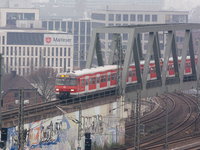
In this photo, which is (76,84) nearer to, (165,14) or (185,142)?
Answer: (185,142)

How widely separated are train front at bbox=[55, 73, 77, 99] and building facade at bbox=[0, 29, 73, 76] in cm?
12119

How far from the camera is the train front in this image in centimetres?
4725

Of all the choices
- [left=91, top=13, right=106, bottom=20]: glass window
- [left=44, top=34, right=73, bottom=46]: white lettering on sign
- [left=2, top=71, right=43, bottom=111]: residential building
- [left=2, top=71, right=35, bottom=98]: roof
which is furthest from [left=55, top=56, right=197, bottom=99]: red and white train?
[left=91, top=13, right=106, bottom=20]: glass window

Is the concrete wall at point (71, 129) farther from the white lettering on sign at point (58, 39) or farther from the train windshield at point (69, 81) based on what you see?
the white lettering on sign at point (58, 39)

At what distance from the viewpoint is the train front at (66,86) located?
4725 cm

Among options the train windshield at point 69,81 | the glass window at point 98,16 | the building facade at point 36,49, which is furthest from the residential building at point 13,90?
the glass window at point 98,16

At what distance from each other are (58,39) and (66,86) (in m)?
126

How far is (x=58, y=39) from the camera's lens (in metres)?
172

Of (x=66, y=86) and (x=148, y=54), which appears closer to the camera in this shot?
(x=66, y=86)

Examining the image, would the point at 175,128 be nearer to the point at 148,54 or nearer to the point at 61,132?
the point at 148,54

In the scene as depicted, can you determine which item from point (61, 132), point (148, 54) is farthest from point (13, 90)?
point (61, 132)

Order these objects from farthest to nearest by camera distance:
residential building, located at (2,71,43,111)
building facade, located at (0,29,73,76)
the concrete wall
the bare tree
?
building facade, located at (0,29,73,76) → residential building, located at (2,71,43,111) → the bare tree → the concrete wall

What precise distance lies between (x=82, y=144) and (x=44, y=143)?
17.3 ft

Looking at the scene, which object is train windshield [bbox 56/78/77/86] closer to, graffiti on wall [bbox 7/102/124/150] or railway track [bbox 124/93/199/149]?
graffiti on wall [bbox 7/102/124/150]
